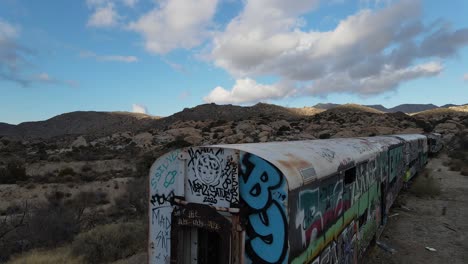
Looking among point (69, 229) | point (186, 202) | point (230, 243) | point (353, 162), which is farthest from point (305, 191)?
point (69, 229)

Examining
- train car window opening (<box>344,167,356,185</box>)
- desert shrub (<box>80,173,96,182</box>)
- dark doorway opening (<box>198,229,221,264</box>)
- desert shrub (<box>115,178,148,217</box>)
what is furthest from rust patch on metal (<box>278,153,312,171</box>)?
desert shrub (<box>80,173,96,182</box>)

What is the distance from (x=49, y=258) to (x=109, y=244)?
134 centimetres

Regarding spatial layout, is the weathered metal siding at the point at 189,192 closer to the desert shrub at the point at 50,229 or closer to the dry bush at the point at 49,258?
the dry bush at the point at 49,258

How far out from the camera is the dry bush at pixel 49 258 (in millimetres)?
8438

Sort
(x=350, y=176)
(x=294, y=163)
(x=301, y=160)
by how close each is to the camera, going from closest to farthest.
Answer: (x=294, y=163)
(x=301, y=160)
(x=350, y=176)

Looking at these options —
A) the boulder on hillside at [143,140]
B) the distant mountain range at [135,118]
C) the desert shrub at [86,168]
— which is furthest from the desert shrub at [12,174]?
the distant mountain range at [135,118]

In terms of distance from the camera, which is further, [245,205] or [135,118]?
[135,118]

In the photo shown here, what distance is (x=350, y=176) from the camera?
5934 millimetres

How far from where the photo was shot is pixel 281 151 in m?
4.31

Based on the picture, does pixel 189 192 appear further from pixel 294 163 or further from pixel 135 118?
pixel 135 118

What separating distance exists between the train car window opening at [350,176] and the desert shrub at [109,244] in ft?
19.1

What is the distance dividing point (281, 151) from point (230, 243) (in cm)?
125

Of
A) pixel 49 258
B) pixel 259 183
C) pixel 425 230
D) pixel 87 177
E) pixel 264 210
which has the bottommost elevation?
pixel 87 177

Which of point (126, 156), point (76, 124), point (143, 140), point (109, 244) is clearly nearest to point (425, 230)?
point (109, 244)
